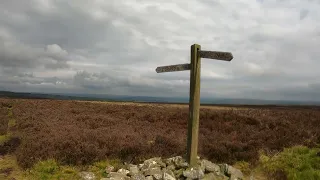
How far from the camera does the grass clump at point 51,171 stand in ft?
30.9

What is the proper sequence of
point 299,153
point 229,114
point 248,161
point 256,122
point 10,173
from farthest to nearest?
point 229,114 → point 256,122 → point 299,153 → point 248,161 → point 10,173

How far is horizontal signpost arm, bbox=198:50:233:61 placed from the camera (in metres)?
8.22

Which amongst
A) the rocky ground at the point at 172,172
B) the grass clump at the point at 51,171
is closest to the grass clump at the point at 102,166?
the rocky ground at the point at 172,172

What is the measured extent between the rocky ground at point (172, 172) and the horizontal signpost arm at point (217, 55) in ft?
11.8

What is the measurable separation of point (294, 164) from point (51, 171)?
8.88 m

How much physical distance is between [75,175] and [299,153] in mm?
9196

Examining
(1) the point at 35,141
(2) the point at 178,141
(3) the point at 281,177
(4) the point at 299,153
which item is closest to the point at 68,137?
(1) the point at 35,141

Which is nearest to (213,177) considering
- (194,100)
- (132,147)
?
(194,100)

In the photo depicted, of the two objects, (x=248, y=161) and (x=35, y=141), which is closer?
(x=248, y=161)

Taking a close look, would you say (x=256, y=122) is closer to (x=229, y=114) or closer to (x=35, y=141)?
(x=229, y=114)

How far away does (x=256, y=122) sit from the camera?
1838 cm

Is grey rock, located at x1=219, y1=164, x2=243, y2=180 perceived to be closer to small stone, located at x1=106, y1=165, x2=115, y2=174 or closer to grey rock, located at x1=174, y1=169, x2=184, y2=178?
grey rock, located at x1=174, y1=169, x2=184, y2=178

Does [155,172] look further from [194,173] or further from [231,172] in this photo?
[231,172]

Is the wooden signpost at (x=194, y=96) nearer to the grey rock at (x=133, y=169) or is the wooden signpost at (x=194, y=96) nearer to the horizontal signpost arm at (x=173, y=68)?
the horizontal signpost arm at (x=173, y=68)
